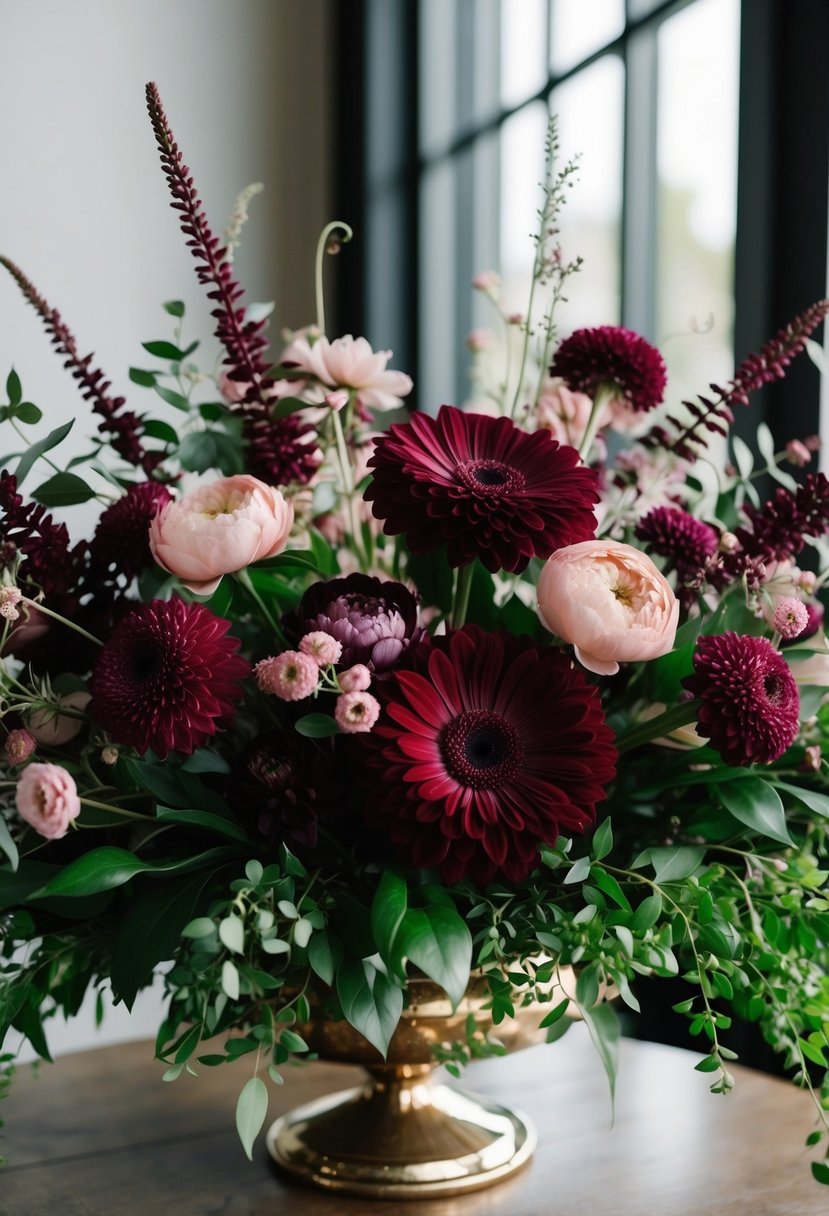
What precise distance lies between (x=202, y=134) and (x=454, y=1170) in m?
1.59

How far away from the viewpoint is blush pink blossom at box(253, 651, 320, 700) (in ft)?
1.84

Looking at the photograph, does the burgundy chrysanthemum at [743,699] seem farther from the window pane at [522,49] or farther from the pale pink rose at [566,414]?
the window pane at [522,49]

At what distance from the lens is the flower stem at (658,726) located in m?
0.64

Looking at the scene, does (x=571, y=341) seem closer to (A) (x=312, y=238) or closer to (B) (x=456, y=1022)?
(B) (x=456, y=1022)

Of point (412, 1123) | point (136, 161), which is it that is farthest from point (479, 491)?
point (136, 161)

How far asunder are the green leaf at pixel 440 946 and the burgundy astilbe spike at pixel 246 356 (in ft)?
0.95

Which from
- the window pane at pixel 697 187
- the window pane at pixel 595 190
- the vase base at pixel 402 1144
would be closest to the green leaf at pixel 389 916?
the vase base at pixel 402 1144

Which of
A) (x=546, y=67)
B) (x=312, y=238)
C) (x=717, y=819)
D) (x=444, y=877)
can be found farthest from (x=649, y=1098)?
(x=312, y=238)

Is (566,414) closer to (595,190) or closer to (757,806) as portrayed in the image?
(757,806)

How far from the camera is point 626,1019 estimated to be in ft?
4.48

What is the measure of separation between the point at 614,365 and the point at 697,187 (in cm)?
69

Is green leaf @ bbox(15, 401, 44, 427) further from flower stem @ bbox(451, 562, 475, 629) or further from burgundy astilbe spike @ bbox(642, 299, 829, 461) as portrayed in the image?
burgundy astilbe spike @ bbox(642, 299, 829, 461)

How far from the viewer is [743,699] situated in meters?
0.58

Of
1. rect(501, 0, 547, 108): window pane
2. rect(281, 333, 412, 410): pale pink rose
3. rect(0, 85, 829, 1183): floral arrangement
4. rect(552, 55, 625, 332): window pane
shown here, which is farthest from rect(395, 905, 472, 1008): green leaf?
rect(501, 0, 547, 108): window pane
